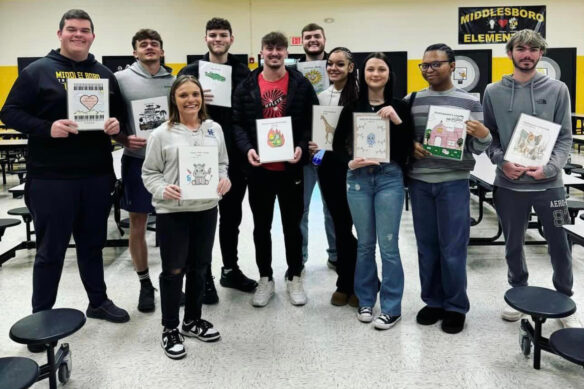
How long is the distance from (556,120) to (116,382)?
2.60 m

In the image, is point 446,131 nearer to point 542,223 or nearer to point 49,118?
point 542,223

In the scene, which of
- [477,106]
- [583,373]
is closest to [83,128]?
[477,106]

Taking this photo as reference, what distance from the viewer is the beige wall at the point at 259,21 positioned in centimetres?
1100

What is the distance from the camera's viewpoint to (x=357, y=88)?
2938 millimetres

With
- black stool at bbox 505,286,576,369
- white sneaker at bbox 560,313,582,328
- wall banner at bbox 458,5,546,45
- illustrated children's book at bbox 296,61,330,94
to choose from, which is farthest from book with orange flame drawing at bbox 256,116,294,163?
wall banner at bbox 458,5,546,45

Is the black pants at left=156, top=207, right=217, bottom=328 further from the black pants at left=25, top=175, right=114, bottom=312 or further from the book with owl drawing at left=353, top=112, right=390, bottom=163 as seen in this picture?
the book with owl drawing at left=353, top=112, right=390, bottom=163

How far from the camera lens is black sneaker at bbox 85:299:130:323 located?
116 inches

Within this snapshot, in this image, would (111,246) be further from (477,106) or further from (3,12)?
(3,12)

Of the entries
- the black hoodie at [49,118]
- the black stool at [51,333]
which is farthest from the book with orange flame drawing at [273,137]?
the black stool at [51,333]

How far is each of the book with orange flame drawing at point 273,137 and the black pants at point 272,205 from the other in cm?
17

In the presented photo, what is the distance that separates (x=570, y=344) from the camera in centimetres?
207

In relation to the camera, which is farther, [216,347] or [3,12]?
[3,12]

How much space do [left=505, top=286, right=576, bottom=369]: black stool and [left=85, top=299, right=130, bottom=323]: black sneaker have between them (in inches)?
84.2

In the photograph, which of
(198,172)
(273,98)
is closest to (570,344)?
(198,172)
